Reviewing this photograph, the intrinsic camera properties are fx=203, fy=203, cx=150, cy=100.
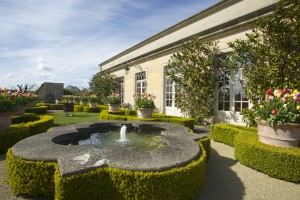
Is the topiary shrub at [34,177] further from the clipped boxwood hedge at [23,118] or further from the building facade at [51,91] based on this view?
the building facade at [51,91]

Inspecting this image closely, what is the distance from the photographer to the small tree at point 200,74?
9.88 m

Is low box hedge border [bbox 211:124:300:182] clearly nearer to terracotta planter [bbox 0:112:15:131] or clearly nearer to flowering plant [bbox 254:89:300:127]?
flowering plant [bbox 254:89:300:127]

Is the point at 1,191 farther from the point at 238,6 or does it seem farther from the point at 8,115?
the point at 238,6

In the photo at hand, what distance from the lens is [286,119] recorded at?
14.7ft

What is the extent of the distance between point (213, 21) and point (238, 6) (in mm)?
1608

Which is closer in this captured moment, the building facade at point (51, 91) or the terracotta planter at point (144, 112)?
the terracotta planter at point (144, 112)

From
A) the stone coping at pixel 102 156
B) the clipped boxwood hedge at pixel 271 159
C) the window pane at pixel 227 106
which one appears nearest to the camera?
the stone coping at pixel 102 156

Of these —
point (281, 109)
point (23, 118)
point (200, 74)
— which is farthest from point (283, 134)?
point (23, 118)

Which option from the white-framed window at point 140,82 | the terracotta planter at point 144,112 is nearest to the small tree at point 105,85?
the white-framed window at point 140,82

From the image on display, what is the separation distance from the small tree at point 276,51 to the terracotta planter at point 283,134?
2234mm

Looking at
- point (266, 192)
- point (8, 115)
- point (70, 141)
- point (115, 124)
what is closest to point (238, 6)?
point (115, 124)

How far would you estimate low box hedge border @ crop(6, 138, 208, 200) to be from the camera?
2.89 metres

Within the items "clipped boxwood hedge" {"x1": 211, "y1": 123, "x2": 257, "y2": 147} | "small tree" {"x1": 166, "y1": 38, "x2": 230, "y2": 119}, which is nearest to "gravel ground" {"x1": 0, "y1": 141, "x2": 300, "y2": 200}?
"clipped boxwood hedge" {"x1": 211, "y1": 123, "x2": 257, "y2": 147}

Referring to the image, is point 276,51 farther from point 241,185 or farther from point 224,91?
point 241,185
